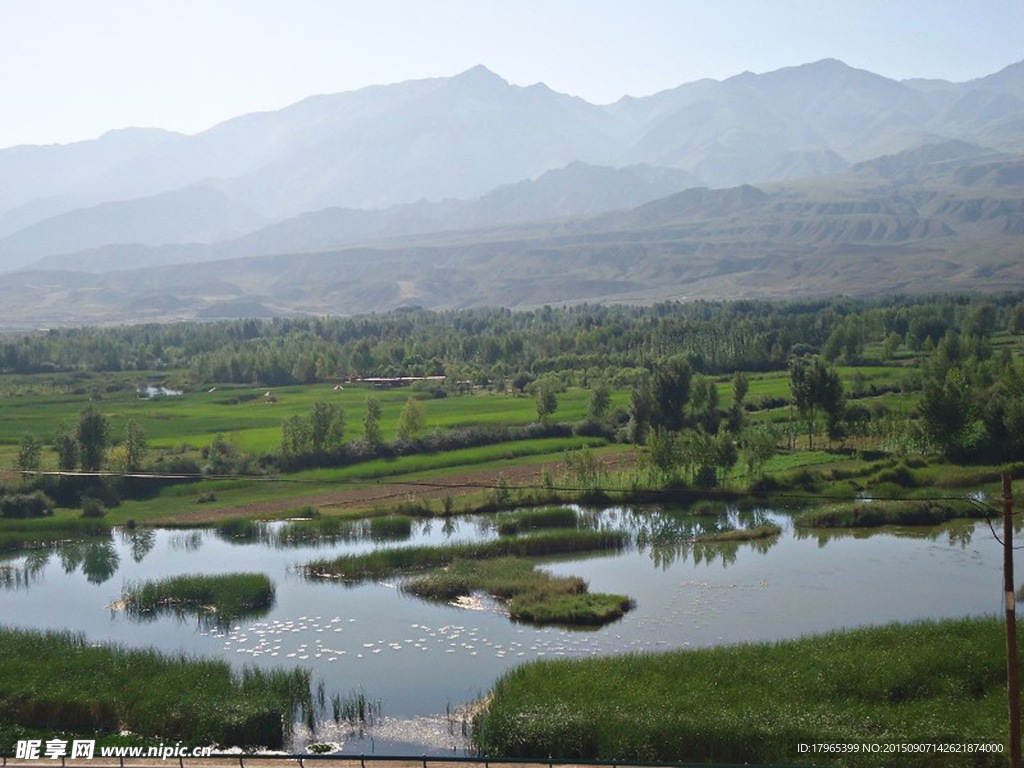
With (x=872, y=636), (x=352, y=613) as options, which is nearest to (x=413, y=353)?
(x=352, y=613)

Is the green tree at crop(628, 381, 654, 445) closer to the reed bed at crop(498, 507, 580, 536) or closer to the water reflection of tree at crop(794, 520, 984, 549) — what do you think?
the reed bed at crop(498, 507, 580, 536)

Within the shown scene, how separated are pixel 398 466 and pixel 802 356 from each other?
162 ft

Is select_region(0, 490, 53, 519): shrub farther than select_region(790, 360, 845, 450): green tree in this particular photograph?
No

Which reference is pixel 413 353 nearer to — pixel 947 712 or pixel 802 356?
pixel 802 356

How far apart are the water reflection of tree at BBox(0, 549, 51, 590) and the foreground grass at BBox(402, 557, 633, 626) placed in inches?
563

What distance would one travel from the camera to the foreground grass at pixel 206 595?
39031mm

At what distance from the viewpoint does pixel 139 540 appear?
50250 millimetres

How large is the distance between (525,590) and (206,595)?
10.5m

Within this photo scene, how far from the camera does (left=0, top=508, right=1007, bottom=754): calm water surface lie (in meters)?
32.5

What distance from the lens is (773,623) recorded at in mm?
35469

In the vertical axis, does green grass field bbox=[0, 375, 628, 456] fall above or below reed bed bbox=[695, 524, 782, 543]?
above

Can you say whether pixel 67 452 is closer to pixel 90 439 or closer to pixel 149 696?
pixel 90 439

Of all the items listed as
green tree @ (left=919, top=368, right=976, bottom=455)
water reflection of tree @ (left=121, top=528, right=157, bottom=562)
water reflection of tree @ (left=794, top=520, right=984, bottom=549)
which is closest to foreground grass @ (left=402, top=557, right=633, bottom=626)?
water reflection of tree @ (left=794, top=520, right=984, bottom=549)

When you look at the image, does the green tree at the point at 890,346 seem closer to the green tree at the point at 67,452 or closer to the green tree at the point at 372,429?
the green tree at the point at 372,429
